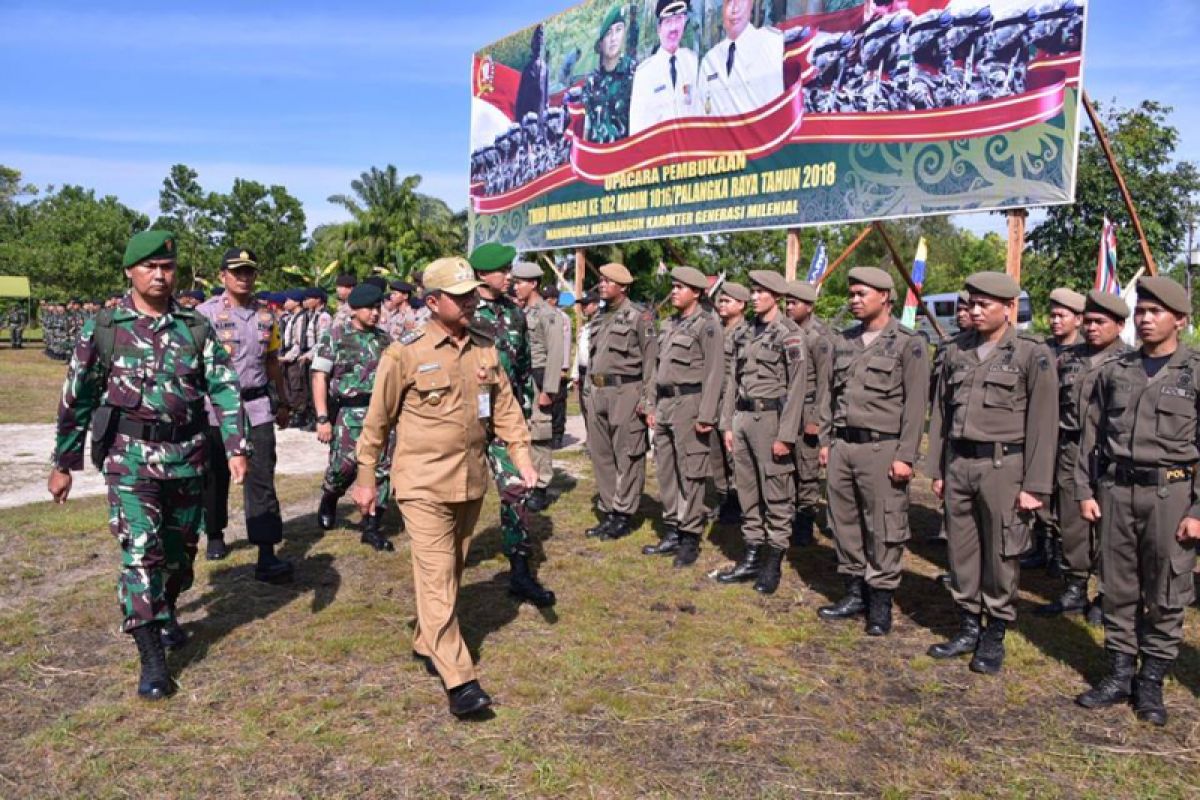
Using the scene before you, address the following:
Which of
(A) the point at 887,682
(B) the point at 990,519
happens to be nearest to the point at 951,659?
(A) the point at 887,682

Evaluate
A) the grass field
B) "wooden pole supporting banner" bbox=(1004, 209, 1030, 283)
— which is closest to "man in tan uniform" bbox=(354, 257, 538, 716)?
the grass field

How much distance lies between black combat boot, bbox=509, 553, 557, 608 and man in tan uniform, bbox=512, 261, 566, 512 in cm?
228

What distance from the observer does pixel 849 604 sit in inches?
209

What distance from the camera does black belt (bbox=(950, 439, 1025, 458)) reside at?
4480 mm

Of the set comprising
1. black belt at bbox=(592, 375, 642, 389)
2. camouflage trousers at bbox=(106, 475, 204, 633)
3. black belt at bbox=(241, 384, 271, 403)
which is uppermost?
black belt at bbox=(592, 375, 642, 389)

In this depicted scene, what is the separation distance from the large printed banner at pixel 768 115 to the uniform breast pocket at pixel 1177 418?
19.2 feet

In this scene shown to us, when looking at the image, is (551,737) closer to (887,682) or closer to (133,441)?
(887,682)

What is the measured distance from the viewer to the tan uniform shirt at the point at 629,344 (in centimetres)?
682

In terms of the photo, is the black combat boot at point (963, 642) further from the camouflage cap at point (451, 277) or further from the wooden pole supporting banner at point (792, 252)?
the wooden pole supporting banner at point (792, 252)

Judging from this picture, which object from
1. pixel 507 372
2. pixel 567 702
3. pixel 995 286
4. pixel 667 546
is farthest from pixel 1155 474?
pixel 507 372

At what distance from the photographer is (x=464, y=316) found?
3975mm

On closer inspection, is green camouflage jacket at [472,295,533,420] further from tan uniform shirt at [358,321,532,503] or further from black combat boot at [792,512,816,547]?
black combat boot at [792,512,816,547]

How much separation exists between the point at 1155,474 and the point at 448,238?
39.7 m

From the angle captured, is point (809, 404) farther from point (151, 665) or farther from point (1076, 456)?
point (151, 665)
